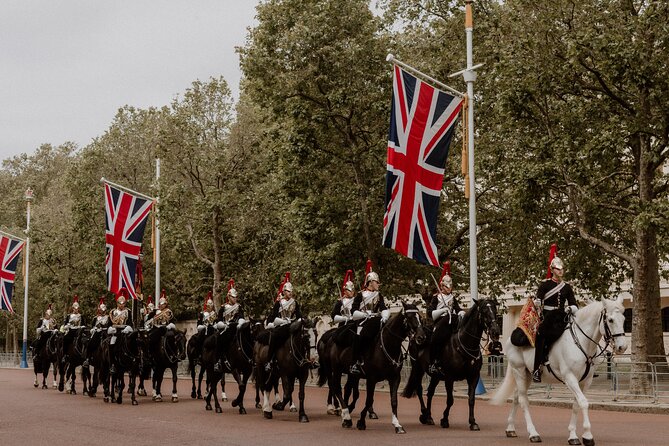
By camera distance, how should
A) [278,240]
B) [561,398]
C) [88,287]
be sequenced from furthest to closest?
[88,287]
[278,240]
[561,398]

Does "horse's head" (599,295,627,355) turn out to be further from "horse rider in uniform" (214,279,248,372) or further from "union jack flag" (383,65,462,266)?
"horse rider in uniform" (214,279,248,372)

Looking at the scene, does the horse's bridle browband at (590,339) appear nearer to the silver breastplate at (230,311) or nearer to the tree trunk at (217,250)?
the silver breastplate at (230,311)

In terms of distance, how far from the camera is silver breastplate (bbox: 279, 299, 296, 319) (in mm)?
20016

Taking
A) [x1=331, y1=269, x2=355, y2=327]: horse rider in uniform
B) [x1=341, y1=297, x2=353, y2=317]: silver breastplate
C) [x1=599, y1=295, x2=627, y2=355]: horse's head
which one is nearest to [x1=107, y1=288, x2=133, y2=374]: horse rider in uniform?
[x1=331, y1=269, x2=355, y2=327]: horse rider in uniform

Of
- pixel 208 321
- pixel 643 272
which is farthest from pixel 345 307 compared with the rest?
pixel 643 272

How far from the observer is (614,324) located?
545 inches

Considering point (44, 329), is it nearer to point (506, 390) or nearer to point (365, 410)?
point (365, 410)

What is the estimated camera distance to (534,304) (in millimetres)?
15070

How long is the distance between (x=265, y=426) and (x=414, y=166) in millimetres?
7368

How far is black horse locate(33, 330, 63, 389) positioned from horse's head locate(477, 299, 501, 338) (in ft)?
62.6

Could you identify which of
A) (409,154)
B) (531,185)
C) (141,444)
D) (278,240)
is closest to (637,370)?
(531,185)

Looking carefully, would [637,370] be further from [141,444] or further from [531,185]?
[141,444]

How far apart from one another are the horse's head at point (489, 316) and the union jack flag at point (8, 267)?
120 feet

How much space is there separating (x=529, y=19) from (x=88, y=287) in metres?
36.1
